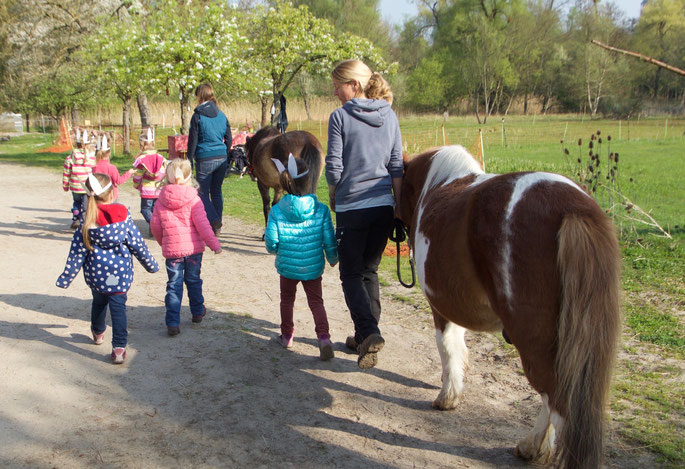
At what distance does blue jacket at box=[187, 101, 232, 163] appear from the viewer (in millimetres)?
7074

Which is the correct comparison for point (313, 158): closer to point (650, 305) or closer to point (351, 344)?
point (351, 344)

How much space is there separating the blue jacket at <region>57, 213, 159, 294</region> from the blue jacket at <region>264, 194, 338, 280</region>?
3.51 ft

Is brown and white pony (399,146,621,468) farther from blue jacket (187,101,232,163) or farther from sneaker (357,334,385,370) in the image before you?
blue jacket (187,101,232,163)

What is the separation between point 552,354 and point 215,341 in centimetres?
289

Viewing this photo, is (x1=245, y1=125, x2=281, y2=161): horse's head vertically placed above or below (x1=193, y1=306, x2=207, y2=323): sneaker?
above

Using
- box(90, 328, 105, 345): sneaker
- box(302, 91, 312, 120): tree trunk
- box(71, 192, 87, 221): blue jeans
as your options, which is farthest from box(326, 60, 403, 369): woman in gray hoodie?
box(302, 91, 312, 120): tree trunk

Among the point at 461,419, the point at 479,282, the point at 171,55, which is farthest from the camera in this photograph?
the point at 171,55

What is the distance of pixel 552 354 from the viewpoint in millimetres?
2291

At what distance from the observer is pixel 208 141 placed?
23.7 ft

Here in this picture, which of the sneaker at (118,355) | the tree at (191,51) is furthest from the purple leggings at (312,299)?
the tree at (191,51)

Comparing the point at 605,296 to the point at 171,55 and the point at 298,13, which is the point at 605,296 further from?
the point at 298,13

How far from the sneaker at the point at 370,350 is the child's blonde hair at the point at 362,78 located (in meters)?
1.68

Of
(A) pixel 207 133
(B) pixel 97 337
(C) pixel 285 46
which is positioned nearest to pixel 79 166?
(A) pixel 207 133

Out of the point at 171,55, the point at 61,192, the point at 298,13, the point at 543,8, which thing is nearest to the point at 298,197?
the point at 61,192
